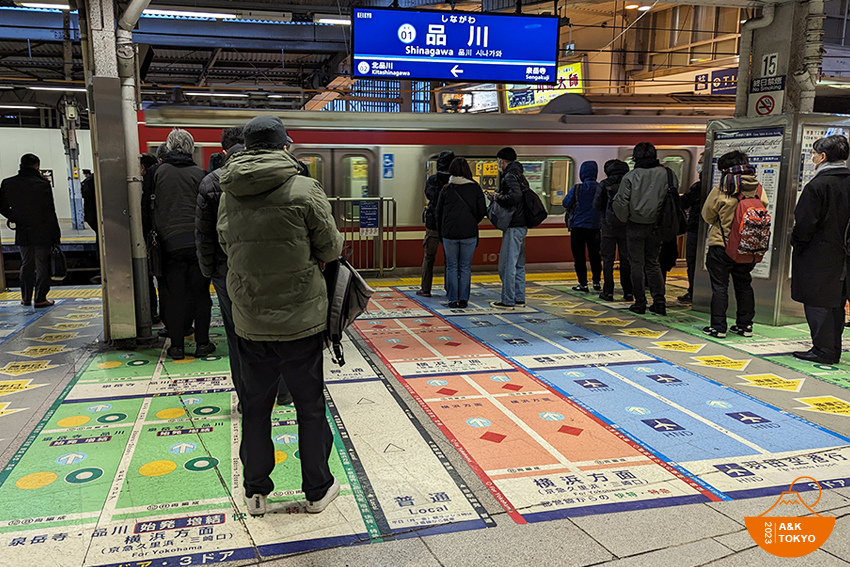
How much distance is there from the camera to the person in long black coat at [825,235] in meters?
5.10

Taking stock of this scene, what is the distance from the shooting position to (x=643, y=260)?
23.4ft

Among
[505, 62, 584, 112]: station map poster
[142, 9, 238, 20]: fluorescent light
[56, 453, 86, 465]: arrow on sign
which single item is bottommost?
[56, 453, 86, 465]: arrow on sign

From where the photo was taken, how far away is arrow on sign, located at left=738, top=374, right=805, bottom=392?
4.76m

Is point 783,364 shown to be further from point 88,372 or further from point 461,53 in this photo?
point 88,372

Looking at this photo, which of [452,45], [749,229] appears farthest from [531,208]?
[749,229]

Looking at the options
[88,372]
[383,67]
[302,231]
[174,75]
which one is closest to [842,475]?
[302,231]

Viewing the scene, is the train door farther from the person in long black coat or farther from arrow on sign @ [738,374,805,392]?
arrow on sign @ [738,374,805,392]

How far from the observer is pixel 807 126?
6.37 m

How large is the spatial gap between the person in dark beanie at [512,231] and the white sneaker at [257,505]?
195 inches

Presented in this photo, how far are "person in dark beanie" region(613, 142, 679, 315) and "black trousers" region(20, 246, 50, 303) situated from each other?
6466 millimetres

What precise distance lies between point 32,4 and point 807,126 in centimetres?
761

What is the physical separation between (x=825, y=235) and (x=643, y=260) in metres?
2.14

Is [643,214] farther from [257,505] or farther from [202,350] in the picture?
[257,505]

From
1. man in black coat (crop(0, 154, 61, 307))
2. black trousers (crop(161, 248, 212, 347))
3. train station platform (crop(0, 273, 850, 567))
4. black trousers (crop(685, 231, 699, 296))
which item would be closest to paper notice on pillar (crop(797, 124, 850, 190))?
black trousers (crop(685, 231, 699, 296))
